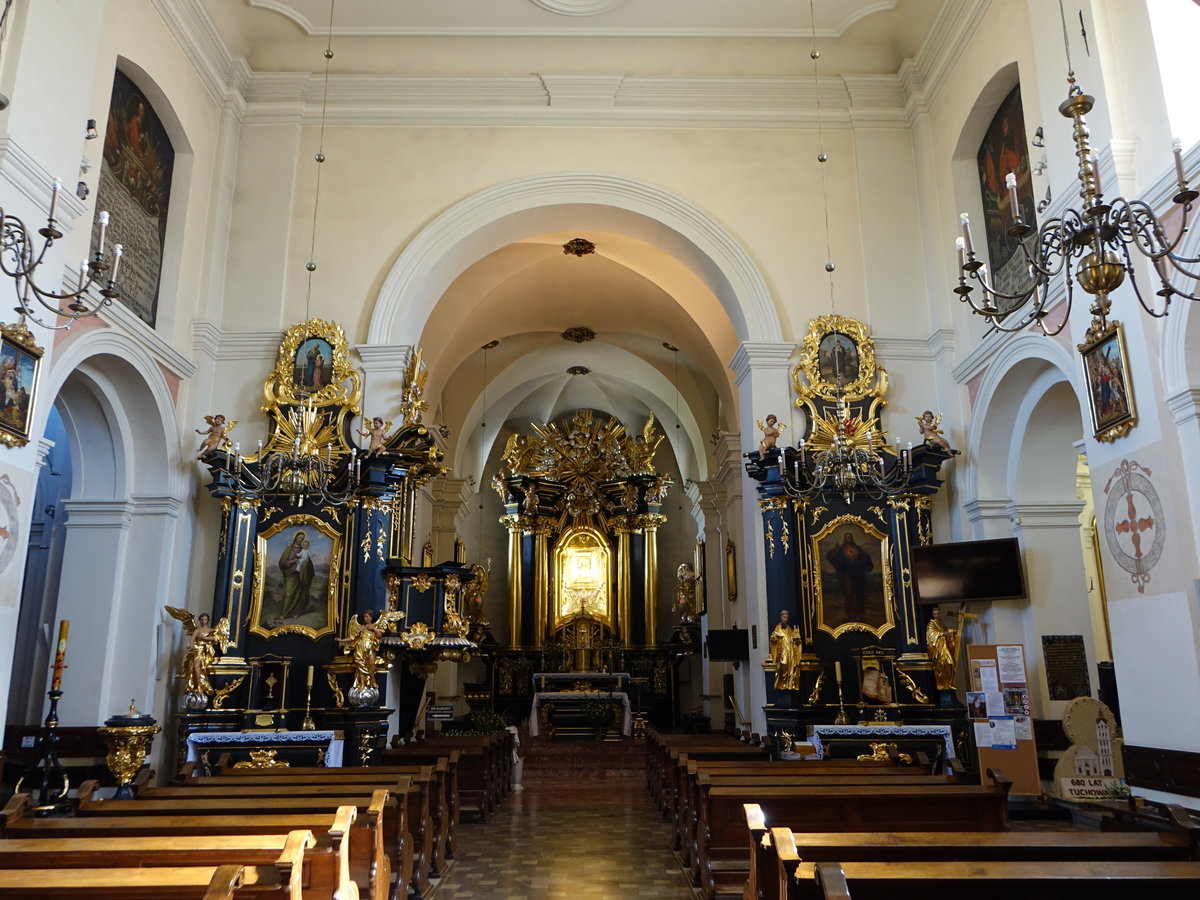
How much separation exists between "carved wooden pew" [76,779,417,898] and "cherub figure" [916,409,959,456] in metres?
6.46

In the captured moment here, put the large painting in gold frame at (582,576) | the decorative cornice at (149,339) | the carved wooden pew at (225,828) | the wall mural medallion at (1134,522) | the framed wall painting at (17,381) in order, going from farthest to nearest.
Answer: the large painting in gold frame at (582,576), the decorative cornice at (149,339), the wall mural medallion at (1134,522), the framed wall painting at (17,381), the carved wooden pew at (225,828)

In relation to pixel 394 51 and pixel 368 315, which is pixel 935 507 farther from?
pixel 394 51

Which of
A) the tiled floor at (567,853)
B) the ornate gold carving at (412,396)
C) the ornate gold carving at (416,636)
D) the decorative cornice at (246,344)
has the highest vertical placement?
the decorative cornice at (246,344)

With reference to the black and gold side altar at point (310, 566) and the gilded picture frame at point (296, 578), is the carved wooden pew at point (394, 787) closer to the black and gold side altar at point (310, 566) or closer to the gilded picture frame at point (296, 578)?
the black and gold side altar at point (310, 566)

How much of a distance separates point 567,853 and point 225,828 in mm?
3412

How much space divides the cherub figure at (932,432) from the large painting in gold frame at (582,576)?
36.9ft

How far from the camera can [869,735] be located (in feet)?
30.5

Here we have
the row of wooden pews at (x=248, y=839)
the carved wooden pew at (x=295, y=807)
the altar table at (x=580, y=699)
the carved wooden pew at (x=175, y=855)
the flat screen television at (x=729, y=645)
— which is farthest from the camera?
the altar table at (x=580, y=699)

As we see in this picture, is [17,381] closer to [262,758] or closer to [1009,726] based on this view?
[262,758]

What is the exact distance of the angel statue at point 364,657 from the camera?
960 centimetres

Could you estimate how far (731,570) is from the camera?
48.6ft

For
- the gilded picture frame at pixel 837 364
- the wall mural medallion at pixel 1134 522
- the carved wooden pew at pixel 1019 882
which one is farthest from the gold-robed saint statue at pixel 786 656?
Result: the carved wooden pew at pixel 1019 882

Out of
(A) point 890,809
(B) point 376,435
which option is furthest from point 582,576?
(A) point 890,809

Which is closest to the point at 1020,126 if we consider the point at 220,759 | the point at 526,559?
the point at 220,759
